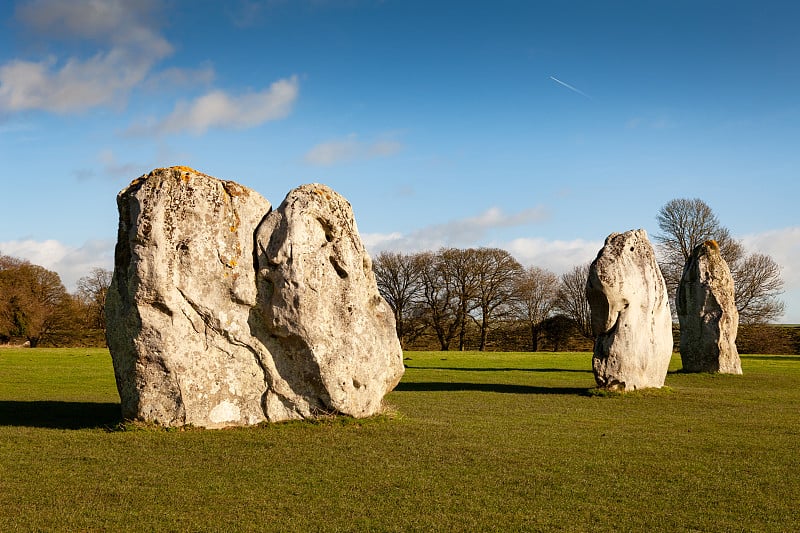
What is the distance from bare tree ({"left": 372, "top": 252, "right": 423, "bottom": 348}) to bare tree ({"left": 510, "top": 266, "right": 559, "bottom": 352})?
8564 mm

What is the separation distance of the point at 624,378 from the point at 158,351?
44.7ft

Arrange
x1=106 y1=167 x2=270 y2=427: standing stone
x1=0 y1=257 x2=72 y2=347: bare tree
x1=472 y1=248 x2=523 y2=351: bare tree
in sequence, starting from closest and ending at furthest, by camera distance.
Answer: x1=106 y1=167 x2=270 y2=427: standing stone < x1=0 y1=257 x2=72 y2=347: bare tree < x1=472 y1=248 x2=523 y2=351: bare tree

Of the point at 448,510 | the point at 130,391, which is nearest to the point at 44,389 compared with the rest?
the point at 130,391

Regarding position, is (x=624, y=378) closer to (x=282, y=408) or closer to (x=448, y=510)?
(x=282, y=408)

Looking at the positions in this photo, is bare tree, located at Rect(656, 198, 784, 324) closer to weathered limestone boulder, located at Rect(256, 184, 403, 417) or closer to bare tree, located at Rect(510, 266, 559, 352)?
bare tree, located at Rect(510, 266, 559, 352)

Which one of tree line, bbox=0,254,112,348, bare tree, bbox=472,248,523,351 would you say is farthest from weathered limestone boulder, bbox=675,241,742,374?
tree line, bbox=0,254,112,348

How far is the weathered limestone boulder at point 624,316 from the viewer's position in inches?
814

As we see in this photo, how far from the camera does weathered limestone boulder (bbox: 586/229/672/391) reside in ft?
67.9

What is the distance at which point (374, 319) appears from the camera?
1472cm

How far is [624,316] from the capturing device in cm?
2070

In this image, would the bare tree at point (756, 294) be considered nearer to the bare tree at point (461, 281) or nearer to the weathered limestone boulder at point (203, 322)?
the bare tree at point (461, 281)

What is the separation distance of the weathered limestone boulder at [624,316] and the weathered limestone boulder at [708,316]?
9076 millimetres

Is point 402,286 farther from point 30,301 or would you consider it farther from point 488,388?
point 488,388

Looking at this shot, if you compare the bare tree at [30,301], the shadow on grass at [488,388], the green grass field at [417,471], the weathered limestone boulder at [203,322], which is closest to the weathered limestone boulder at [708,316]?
the shadow on grass at [488,388]
